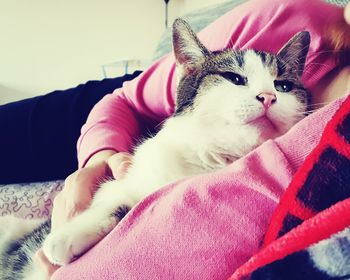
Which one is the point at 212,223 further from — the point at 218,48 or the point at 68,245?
the point at 218,48

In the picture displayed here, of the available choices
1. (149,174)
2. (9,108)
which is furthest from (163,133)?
(9,108)

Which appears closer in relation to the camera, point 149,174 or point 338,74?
point 149,174

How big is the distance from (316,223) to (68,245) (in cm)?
37

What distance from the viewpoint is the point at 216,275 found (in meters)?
0.38

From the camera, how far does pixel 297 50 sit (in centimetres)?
74

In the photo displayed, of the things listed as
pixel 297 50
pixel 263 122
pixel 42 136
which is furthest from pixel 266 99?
pixel 42 136

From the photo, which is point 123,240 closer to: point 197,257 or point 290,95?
point 197,257

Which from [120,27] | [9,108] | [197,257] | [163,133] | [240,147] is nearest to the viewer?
[197,257]

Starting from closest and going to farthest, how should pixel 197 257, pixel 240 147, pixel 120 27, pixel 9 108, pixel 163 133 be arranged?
pixel 197 257, pixel 240 147, pixel 163 133, pixel 9 108, pixel 120 27

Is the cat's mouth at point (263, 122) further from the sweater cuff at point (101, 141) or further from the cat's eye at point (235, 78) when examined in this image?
the sweater cuff at point (101, 141)

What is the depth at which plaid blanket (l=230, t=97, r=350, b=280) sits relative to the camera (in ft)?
0.90

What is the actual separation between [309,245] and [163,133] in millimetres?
489

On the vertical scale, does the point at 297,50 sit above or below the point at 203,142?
above

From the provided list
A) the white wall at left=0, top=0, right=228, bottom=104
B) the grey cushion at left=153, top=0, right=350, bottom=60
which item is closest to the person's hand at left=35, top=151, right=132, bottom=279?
the grey cushion at left=153, top=0, right=350, bottom=60
